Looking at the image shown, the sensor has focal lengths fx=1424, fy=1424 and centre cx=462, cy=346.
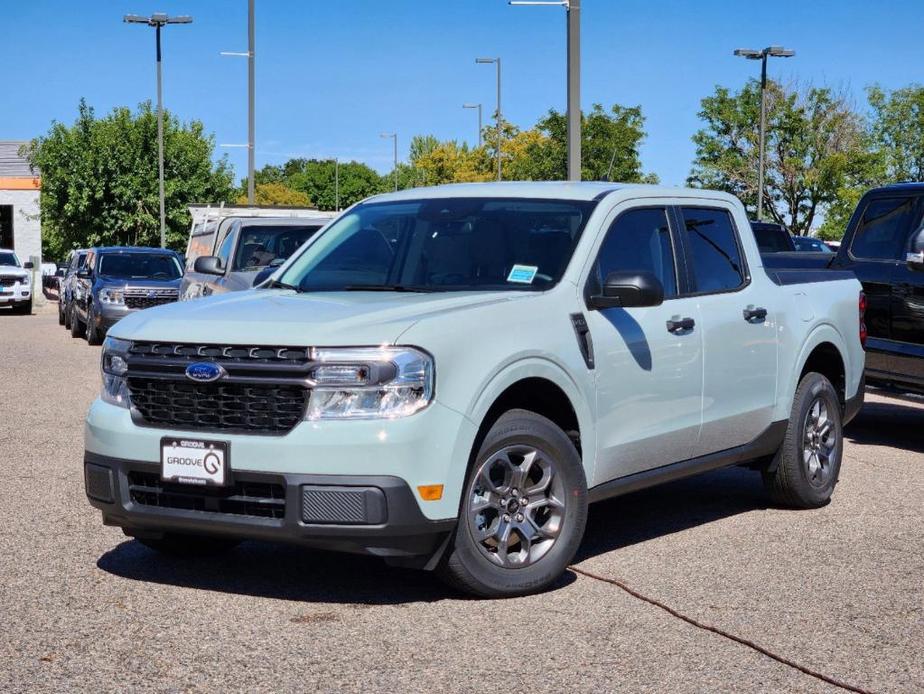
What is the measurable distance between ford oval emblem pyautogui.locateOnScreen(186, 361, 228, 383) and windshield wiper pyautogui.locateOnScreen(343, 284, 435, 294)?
3.93ft

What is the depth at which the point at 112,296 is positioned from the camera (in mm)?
23422

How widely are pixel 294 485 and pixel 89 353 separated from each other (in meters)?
17.3

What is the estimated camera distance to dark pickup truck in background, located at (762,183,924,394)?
35.5ft

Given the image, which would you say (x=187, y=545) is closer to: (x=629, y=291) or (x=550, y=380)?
(x=550, y=380)

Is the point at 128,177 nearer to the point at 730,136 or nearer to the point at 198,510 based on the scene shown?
Answer: the point at 730,136

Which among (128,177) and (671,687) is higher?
(128,177)

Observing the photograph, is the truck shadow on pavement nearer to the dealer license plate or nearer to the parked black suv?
the dealer license plate

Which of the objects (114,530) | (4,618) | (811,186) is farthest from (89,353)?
(811,186)

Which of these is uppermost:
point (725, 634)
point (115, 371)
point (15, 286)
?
point (115, 371)

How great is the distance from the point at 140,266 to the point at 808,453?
19092 millimetres

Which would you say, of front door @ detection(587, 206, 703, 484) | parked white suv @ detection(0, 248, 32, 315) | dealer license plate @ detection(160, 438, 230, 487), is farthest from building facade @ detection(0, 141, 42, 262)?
dealer license plate @ detection(160, 438, 230, 487)

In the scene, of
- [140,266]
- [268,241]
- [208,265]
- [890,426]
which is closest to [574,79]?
[268,241]

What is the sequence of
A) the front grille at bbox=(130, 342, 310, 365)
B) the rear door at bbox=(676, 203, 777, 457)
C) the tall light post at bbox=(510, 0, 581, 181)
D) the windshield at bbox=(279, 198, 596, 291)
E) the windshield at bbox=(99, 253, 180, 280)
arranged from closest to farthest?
the front grille at bbox=(130, 342, 310, 365) → the windshield at bbox=(279, 198, 596, 291) → the rear door at bbox=(676, 203, 777, 457) → the tall light post at bbox=(510, 0, 581, 181) → the windshield at bbox=(99, 253, 180, 280)

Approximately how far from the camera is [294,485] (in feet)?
17.9
